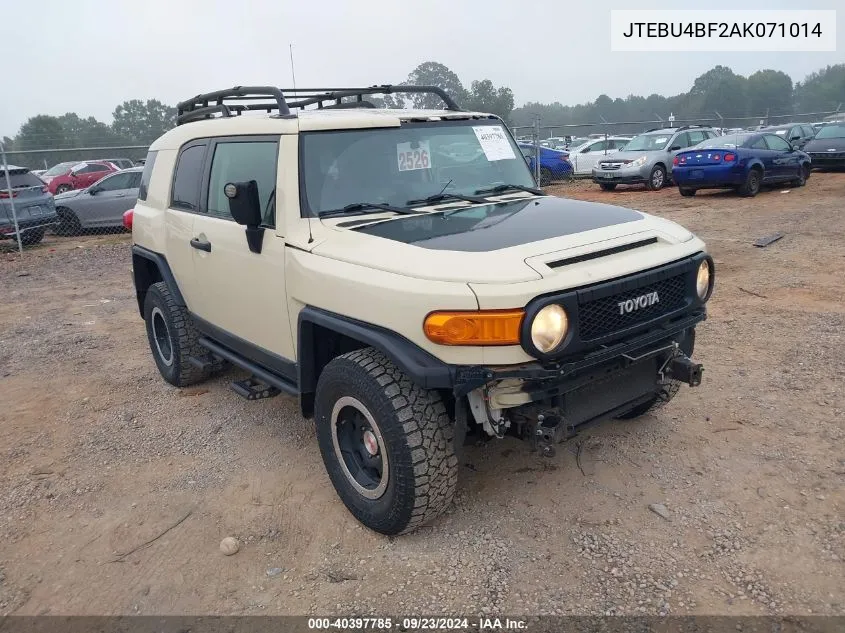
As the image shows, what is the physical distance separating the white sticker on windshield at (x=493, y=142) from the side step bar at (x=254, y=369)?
1897 millimetres

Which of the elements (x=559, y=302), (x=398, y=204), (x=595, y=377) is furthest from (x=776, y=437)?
(x=398, y=204)

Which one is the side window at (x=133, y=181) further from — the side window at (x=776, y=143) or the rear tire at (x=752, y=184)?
the side window at (x=776, y=143)

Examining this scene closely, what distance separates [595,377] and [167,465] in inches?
106

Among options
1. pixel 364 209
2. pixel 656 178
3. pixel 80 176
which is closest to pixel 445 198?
pixel 364 209

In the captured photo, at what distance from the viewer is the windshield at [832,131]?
1823cm

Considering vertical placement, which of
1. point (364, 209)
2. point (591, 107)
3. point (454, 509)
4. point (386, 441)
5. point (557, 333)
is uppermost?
point (591, 107)

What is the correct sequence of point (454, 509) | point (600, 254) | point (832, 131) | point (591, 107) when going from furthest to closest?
point (591, 107)
point (832, 131)
point (454, 509)
point (600, 254)

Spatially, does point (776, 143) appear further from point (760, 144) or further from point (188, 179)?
point (188, 179)

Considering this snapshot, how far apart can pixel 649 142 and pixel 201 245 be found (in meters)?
16.4

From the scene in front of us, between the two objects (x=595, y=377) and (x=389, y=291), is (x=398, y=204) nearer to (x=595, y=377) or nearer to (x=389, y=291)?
(x=389, y=291)

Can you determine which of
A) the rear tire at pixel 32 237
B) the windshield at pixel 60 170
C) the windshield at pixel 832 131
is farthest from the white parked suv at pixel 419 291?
the windshield at pixel 60 170

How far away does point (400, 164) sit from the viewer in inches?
151

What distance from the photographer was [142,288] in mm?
5668

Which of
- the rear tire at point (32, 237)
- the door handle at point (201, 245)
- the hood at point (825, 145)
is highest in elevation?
the hood at point (825, 145)
